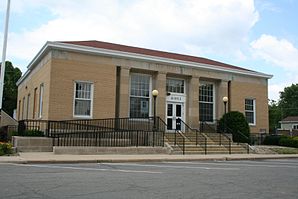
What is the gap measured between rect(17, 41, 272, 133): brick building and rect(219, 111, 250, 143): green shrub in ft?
5.89

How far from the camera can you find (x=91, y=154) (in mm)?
18578

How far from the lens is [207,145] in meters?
23.2

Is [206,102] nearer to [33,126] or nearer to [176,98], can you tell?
[176,98]

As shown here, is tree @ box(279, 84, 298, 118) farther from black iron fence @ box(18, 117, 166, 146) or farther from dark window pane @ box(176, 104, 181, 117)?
black iron fence @ box(18, 117, 166, 146)

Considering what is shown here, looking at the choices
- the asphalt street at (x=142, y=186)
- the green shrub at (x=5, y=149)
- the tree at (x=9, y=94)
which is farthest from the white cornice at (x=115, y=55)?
the tree at (x=9, y=94)

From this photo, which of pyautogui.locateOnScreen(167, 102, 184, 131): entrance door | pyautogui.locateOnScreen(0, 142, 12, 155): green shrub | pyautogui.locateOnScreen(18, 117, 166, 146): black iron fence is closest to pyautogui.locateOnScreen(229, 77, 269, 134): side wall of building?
pyautogui.locateOnScreen(167, 102, 184, 131): entrance door

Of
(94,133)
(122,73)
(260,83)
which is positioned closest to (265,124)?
(260,83)

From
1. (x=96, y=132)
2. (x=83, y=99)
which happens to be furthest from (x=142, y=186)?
(x=83, y=99)

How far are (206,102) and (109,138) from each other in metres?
10.4

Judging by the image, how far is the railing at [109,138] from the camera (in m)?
20.3

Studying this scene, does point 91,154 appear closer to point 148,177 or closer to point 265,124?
point 148,177

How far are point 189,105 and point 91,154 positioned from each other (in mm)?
11069

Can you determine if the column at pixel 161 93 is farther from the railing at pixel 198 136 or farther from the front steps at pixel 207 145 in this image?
the front steps at pixel 207 145

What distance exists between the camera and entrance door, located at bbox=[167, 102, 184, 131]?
89.5 feet
